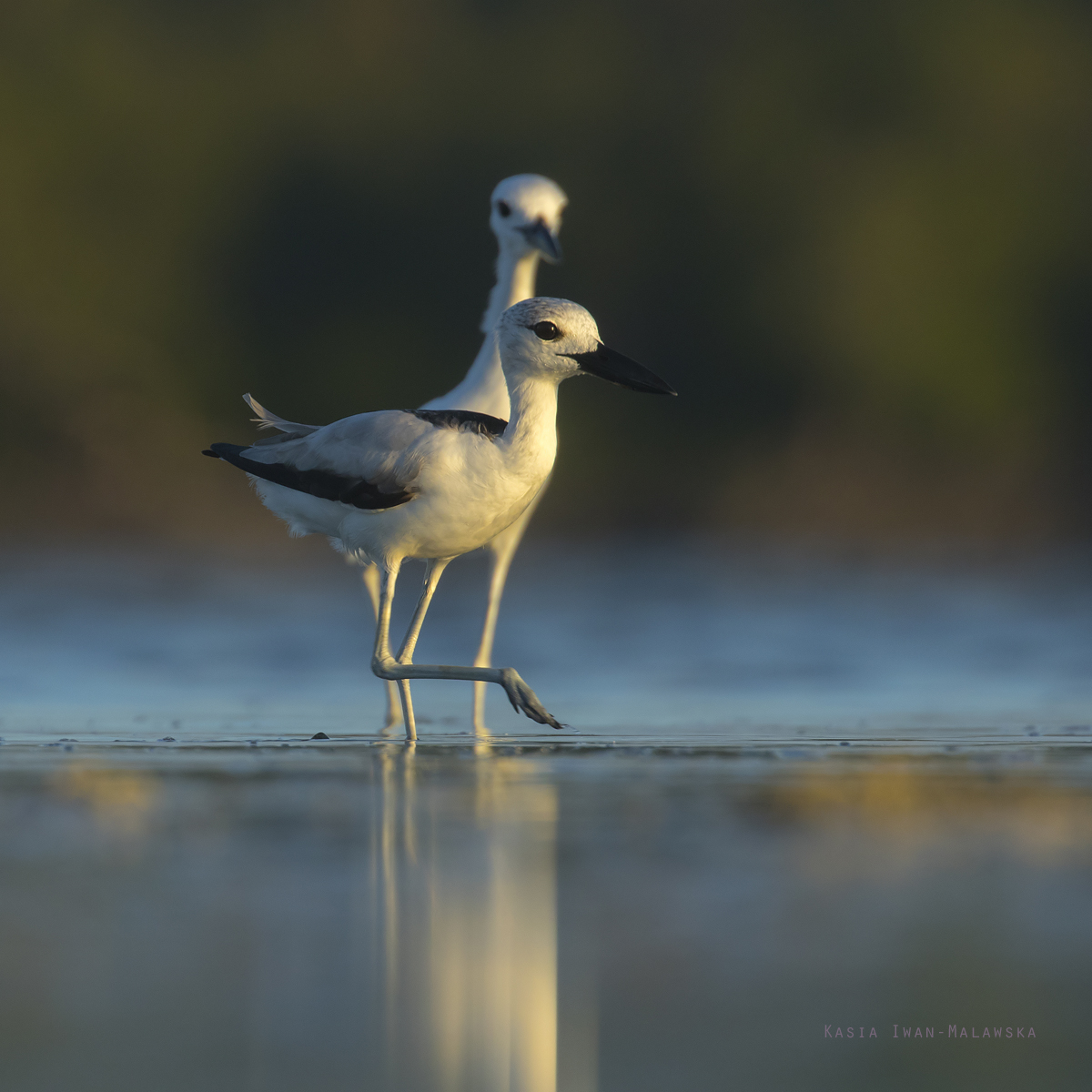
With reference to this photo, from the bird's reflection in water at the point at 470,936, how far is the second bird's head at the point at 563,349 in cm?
184

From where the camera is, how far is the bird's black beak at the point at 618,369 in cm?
584

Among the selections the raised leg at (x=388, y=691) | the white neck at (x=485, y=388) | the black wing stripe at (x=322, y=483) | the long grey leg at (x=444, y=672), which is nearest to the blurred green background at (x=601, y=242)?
the raised leg at (x=388, y=691)

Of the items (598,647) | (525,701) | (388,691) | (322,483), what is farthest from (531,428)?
(598,647)

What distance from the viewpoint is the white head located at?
7586mm

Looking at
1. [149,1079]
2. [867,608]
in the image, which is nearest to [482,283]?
[867,608]

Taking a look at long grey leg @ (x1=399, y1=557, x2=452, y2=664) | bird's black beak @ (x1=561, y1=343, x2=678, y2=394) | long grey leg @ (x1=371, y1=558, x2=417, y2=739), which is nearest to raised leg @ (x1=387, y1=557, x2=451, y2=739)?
long grey leg @ (x1=399, y1=557, x2=452, y2=664)

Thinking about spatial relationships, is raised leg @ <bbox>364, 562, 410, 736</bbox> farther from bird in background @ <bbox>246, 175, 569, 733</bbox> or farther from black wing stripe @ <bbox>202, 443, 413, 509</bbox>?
black wing stripe @ <bbox>202, 443, 413, 509</bbox>

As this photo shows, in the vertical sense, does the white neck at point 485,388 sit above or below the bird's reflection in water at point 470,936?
above

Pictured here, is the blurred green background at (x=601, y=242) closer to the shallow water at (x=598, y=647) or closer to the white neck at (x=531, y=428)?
the shallow water at (x=598, y=647)

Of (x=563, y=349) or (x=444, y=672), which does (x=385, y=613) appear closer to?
(x=444, y=672)

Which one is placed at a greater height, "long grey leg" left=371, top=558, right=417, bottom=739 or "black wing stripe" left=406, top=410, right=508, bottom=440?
"black wing stripe" left=406, top=410, right=508, bottom=440

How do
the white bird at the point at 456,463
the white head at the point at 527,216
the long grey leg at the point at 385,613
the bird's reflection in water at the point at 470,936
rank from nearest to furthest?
the bird's reflection in water at the point at 470,936 → the white bird at the point at 456,463 → the long grey leg at the point at 385,613 → the white head at the point at 527,216

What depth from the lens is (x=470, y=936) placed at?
298 cm

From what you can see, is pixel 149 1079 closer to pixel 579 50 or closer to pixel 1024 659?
pixel 1024 659
